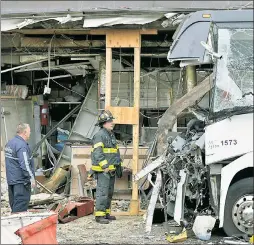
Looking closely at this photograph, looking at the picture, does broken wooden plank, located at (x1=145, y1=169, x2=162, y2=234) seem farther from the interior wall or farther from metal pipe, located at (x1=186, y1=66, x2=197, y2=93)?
the interior wall

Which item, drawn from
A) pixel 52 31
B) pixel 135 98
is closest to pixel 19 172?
pixel 135 98

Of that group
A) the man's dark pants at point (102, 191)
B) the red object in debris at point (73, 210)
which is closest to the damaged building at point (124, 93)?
the red object in debris at point (73, 210)

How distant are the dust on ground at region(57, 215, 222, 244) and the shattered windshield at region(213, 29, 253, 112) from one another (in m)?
1.88

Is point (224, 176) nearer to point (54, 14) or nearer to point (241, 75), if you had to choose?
point (241, 75)

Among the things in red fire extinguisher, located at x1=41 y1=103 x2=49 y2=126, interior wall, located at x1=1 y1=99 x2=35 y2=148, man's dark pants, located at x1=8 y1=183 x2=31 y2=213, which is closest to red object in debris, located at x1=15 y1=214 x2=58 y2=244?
man's dark pants, located at x1=8 y1=183 x2=31 y2=213

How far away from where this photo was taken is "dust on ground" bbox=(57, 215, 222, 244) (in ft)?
27.6

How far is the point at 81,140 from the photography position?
1326cm

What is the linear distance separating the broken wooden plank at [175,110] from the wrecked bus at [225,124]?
89 cm

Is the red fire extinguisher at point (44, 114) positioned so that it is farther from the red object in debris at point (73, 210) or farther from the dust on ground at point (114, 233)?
the dust on ground at point (114, 233)

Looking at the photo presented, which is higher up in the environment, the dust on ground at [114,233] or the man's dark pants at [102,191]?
the man's dark pants at [102,191]

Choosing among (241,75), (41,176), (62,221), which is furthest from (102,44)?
(241,75)

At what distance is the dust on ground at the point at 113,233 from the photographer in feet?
27.6

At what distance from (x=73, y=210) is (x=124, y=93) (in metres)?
3.40

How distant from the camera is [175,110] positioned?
967 centimetres
